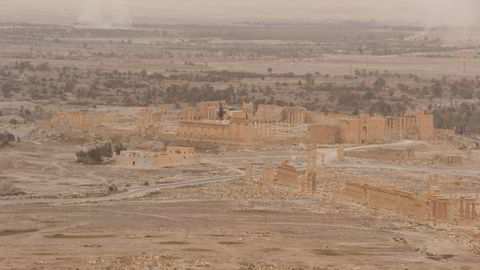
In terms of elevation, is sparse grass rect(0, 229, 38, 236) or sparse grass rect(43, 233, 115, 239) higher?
sparse grass rect(43, 233, 115, 239)

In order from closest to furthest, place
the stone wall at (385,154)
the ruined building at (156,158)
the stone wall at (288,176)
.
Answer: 1. the stone wall at (288,176)
2. the ruined building at (156,158)
3. the stone wall at (385,154)

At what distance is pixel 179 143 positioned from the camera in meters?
62.0

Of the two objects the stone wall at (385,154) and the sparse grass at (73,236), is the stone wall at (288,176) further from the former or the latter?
the sparse grass at (73,236)

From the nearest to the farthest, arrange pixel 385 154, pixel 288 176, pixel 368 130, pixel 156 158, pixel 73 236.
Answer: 1. pixel 73 236
2. pixel 288 176
3. pixel 156 158
4. pixel 385 154
5. pixel 368 130

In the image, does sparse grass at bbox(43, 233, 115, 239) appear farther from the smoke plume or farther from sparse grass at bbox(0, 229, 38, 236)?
the smoke plume

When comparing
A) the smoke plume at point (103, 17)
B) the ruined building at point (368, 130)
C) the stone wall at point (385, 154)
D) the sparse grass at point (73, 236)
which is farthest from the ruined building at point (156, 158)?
the smoke plume at point (103, 17)

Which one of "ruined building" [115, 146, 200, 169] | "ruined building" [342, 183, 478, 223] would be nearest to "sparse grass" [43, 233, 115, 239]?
"ruined building" [342, 183, 478, 223]

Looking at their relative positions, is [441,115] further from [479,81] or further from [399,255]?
[399,255]

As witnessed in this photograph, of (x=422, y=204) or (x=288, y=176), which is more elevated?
(x=422, y=204)

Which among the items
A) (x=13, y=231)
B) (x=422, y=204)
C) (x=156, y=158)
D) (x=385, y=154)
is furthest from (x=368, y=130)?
(x=13, y=231)

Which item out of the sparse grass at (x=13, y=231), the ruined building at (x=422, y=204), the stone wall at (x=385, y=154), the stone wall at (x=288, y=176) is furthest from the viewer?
the stone wall at (x=385, y=154)

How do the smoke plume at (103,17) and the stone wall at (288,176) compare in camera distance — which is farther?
the smoke plume at (103,17)

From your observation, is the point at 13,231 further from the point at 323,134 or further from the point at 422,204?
the point at 323,134

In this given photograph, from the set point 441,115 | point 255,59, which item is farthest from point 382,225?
point 255,59
